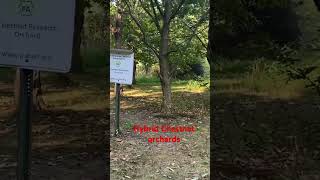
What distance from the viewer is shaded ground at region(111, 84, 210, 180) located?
14.9 ft

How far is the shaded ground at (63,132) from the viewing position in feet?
10.4

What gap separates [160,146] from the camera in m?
5.68

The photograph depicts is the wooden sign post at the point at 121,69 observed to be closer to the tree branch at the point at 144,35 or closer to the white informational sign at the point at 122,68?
the white informational sign at the point at 122,68

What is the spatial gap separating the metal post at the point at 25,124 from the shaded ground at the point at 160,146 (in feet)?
8.13

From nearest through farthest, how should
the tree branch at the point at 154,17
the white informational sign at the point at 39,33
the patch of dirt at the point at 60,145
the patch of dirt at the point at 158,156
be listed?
the white informational sign at the point at 39,33 < the patch of dirt at the point at 60,145 < the patch of dirt at the point at 158,156 < the tree branch at the point at 154,17

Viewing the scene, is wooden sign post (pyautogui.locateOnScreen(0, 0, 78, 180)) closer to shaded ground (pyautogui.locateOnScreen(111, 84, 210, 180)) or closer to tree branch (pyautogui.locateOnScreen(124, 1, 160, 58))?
shaded ground (pyautogui.locateOnScreen(111, 84, 210, 180))

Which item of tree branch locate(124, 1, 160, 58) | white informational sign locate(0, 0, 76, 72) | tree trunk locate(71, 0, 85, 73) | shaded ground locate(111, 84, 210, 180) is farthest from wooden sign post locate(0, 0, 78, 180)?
tree branch locate(124, 1, 160, 58)

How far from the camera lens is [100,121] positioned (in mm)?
3324

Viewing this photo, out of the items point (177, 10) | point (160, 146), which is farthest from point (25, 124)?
point (177, 10)

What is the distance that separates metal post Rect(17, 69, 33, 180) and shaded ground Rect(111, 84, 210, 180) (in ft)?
8.13

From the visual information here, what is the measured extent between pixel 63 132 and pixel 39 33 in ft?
5.34

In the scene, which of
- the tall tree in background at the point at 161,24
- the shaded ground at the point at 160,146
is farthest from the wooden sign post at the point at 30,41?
the tall tree in background at the point at 161,24
